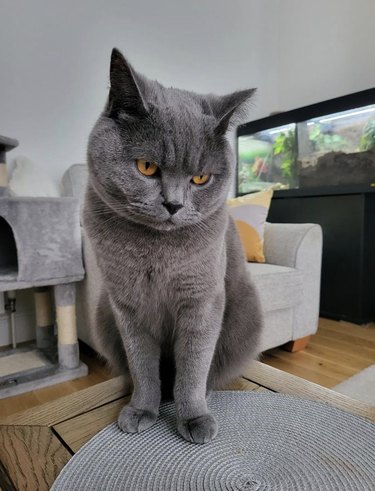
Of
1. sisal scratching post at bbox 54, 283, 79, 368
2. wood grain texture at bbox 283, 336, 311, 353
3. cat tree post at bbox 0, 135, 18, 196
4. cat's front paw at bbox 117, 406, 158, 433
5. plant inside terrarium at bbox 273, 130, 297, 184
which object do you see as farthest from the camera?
plant inside terrarium at bbox 273, 130, 297, 184

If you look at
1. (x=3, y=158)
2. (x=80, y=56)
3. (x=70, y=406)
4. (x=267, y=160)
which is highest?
(x=80, y=56)

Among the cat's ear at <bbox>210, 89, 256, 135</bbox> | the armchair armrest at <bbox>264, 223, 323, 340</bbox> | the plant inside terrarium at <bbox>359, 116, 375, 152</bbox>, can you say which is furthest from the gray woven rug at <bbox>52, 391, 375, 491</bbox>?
the plant inside terrarium at <bbox>359, 116, 375, 152</bbox>

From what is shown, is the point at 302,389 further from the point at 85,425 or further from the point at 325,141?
the point at 325,141

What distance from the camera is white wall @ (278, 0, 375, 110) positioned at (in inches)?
97.0

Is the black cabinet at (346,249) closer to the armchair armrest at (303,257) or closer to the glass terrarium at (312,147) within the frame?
the glass terrarium at (312,147)

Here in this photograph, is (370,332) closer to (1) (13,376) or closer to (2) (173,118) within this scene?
(1) (13,376)

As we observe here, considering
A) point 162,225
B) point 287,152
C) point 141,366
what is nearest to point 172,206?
point 162,225

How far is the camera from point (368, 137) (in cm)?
224

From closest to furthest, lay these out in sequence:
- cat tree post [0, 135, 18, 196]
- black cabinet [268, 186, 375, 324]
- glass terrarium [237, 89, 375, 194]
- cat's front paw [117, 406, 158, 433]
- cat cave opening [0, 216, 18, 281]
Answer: cat's front paw [117, 406, 158, 433], cat tree post [0, 135, 18, 196], cat cave opening [0, 216, 18, 281], black cabinet [268, 186, 375, 324], glass terrarium [237, 89, 375, 194]

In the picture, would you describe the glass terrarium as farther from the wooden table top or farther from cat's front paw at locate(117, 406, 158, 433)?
cat's front paw at locate(117, 406, 158, 433)

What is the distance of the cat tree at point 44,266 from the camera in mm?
1396

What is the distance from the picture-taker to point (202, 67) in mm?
2617

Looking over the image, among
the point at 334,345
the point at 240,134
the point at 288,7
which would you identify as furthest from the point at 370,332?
the point at 288,7

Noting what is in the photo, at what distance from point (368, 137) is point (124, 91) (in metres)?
2.12
